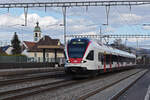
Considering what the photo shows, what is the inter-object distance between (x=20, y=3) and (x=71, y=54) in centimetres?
1091

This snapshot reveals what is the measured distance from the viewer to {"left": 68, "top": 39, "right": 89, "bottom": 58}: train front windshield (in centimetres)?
2394

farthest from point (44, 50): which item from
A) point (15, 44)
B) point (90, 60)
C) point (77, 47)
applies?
point (15, 44)

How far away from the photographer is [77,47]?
24344 mm

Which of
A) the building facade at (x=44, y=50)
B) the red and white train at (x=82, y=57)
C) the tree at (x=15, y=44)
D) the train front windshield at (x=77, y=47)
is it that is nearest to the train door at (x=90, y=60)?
the red and white train at (x=82, y=57)

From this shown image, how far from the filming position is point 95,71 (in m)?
26.0

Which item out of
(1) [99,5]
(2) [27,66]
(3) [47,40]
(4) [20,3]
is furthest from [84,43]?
(3) [47,40]

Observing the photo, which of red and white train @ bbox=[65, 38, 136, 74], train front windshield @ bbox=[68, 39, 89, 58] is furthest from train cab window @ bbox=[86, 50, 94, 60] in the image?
train front windshield @ bbox=[68, 39, 89, 58]

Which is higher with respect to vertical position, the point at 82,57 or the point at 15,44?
the point at 15,44

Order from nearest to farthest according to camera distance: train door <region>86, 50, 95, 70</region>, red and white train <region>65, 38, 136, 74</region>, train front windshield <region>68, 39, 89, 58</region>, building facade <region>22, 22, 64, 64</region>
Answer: red and white train <region>65, 38, 136, 74</region> → train front windshield <region>68, 39, 89, 58</region> → train door <region>86, 50, 95, 70</region> → building facade <region>22, 22, 64, 64</region>

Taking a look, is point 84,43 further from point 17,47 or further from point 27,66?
point 17,47

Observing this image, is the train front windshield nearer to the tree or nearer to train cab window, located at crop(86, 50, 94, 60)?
train cab window, located at crop(86, 50, 94, 60)

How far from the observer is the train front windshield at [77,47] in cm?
2394

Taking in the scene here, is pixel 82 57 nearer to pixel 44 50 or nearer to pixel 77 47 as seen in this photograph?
pixel 77 47

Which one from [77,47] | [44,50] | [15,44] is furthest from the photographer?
[15,44]
